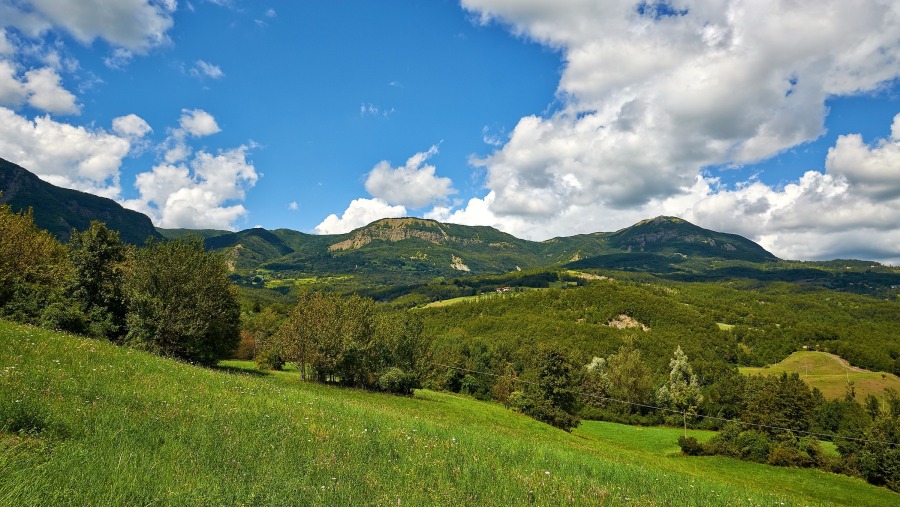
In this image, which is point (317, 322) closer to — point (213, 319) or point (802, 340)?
point (213, 319)

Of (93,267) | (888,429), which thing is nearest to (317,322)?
(93,267)

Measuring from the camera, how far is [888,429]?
6400 cm

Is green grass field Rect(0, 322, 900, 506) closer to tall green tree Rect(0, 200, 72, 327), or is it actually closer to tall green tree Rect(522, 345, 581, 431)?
tall green tree Rect(0, 200, 72, 327)

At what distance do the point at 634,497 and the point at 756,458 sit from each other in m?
73.1

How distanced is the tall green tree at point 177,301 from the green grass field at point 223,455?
21854 millimetres

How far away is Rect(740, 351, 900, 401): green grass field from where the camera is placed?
13488 centimetres

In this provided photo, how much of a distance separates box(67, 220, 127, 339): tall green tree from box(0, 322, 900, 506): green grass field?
26411mm

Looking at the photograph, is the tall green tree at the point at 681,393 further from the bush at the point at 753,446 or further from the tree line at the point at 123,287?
the tree line at the point at 123,287

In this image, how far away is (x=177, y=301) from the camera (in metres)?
36.6

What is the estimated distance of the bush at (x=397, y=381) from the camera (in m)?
44.4

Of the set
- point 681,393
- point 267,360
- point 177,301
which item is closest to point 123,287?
point 177,301

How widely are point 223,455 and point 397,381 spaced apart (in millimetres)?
38386

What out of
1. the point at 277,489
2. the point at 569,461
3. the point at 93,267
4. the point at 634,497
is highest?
the point at 93,267

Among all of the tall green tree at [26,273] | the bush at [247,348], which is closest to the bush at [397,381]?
the tall green tree at [26,273]
